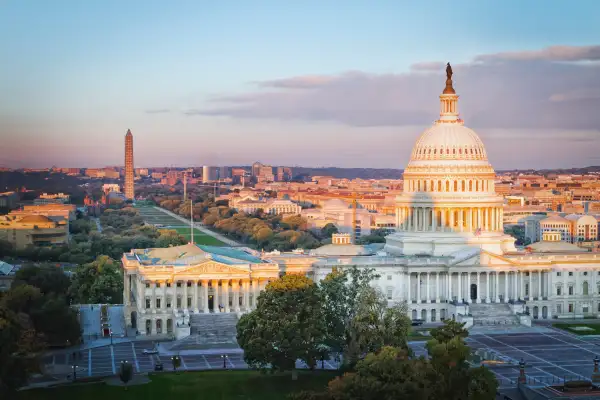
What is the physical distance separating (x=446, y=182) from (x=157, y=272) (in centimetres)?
3248

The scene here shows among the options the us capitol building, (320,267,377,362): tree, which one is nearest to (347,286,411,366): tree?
(320,267,377,362): tree

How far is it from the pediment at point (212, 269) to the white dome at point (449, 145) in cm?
2641

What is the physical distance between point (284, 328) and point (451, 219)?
43426mm

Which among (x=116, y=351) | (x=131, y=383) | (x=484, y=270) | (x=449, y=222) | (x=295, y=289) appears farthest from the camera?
(x=449, y=222)

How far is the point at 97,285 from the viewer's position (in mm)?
118625

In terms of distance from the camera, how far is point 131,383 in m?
79.8

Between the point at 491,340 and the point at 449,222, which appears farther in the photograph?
the point at 449,222

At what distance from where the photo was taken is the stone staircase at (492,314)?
A: 109000 millimetres

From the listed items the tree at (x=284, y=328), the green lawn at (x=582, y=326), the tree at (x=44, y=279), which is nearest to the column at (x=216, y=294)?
the tree at (x=44, y=279)

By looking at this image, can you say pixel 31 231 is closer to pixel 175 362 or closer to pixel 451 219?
pixel 451 219

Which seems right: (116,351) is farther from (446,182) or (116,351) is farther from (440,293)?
(446,182)

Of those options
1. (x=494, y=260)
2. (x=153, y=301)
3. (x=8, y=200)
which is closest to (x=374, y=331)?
(x=153, y=301)

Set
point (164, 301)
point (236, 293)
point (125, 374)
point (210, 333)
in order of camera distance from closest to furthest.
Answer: point (125, 374) < point (210, 333) < point (164, 301) < point (236, 293)

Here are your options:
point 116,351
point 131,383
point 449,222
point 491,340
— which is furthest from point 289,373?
point 449,222
